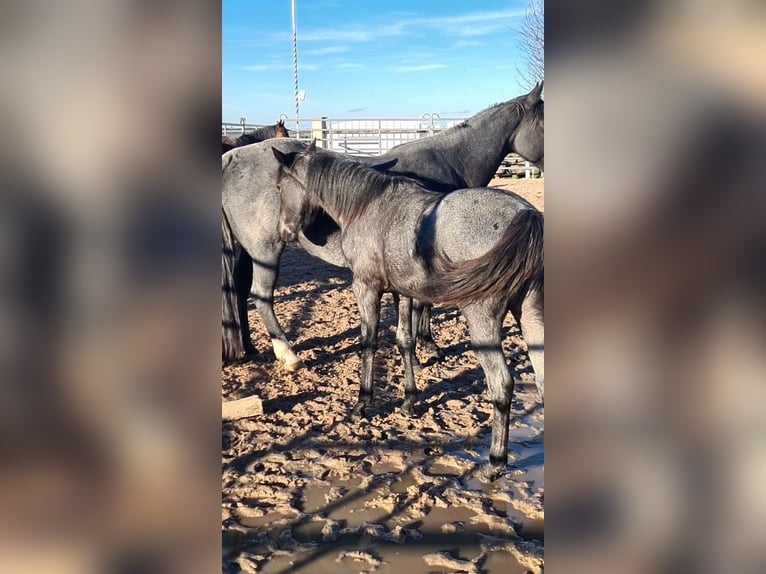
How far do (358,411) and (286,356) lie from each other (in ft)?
4.01

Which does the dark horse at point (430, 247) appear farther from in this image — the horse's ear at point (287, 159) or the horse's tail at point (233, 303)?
the horse's tail at point (233, 303)

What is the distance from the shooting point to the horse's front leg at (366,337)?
4.33 metres

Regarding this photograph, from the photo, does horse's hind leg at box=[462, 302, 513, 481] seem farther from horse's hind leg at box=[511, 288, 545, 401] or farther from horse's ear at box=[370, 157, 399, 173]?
horse's ear at box=[370, 157, 399, 173]

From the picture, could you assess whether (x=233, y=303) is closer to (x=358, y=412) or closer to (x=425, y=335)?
(x=358, y=412)

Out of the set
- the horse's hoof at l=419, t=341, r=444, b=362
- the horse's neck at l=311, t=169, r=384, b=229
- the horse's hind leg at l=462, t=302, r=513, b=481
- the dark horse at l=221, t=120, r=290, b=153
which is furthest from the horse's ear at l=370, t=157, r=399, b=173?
the dark horse at l=221, t=120, r=290, b=153

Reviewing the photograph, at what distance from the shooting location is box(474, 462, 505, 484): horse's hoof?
11.5 feet

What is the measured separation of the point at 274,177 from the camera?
17.4 ft

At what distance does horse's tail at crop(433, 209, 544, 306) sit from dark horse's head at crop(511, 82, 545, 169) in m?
2.81

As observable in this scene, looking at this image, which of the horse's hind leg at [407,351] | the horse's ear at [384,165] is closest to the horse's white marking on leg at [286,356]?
the horse's hind leg at [407,351]

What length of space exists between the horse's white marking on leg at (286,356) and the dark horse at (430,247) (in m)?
1.01
